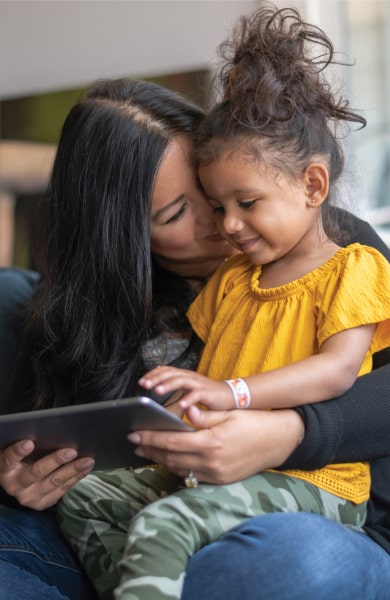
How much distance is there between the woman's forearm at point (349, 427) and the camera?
1.18 metres

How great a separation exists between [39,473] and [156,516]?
278 millimetres

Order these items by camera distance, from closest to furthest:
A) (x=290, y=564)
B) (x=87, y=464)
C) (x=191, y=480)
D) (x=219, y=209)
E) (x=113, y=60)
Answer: (x=290, y=564) → (x=191, y=480) → (x=87, y=464) → (x=219, y=209) → (x=113, y=60)

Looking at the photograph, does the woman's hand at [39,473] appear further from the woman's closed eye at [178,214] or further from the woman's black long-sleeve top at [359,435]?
the woman's closed eye at [178,214]

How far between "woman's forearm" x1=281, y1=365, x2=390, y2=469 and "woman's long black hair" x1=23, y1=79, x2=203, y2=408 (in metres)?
0.45

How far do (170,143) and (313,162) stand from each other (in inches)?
12.0

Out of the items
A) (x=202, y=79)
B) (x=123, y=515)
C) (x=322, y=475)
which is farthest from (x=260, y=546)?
(x=202, y=79)

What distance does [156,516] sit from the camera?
1105 mm

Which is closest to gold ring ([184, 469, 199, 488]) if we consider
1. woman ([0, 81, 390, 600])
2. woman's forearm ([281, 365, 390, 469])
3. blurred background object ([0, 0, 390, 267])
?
woman's forearm ([281, 365, 390, 469])

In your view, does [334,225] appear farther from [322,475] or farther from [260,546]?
[260,546]

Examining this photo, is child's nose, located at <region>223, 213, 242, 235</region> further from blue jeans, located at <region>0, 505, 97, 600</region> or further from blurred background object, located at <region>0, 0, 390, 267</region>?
blurred background object, located at <region>0, 0, 390, 267</region>

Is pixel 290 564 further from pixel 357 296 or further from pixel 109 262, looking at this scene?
pixel 109 262

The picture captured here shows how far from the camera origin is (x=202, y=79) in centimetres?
316

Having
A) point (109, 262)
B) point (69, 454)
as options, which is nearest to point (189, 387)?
point (69, 454)

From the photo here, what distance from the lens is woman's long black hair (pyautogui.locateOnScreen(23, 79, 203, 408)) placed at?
59.8 inches
